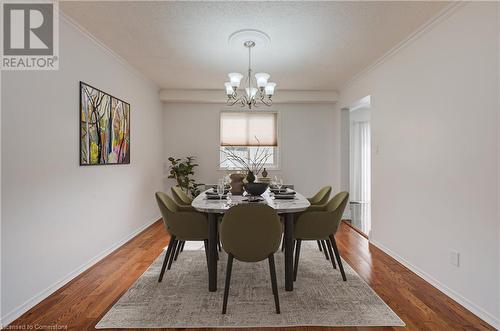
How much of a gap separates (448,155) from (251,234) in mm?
1868

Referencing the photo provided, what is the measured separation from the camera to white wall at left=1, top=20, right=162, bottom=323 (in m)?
2.03

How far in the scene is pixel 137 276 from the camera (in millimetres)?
2799

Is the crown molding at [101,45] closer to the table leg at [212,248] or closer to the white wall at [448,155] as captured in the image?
the table leg at [212,248]

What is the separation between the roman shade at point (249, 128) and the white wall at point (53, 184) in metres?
2.27

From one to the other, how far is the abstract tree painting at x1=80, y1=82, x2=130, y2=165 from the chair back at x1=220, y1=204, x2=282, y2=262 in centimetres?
182

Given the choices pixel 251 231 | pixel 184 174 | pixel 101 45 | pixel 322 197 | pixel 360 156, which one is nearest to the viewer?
pixel 251 231

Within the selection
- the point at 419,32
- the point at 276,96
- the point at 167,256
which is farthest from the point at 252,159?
the point at 419,32

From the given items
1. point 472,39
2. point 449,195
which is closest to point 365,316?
point 449,195

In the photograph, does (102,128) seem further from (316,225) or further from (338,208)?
(338,208)

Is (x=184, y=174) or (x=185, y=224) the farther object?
(x=184, y=174)

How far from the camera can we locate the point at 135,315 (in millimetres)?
2084

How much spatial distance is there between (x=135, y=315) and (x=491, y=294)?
261 centimetres

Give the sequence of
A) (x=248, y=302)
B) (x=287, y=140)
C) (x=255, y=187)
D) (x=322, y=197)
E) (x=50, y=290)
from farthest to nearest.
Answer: (x=287, y=140) < (x=322, y=197) < (x=255, y=187) < (x=50, y=290) < (x=248, y=302)

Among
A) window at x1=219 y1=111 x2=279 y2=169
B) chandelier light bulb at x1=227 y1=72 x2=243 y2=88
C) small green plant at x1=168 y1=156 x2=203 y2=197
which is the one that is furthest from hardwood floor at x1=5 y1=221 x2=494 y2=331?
window at x1=219 y1=111 x2=279 y2=169
